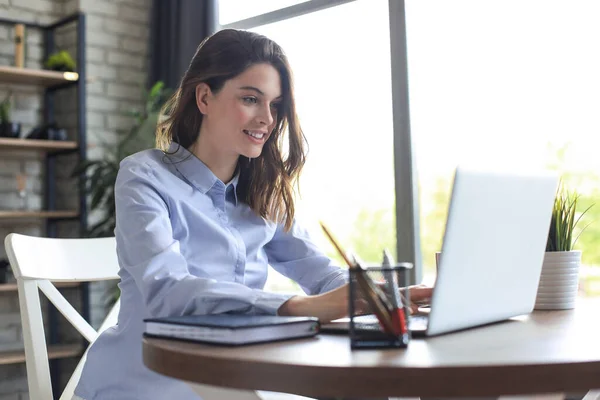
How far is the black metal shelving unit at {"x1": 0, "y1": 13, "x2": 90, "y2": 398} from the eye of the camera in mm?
3980

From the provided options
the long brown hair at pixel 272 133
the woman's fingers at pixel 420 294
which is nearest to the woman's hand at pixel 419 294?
the woman's fingers at pixel 420 294

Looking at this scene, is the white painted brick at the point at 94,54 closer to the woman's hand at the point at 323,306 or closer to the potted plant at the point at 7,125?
the potted plant at the point at 7,125

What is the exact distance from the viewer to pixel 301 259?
190 cm

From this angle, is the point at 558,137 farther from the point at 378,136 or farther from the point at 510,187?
the point at 510,187

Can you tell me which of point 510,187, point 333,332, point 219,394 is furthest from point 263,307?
point 510,187

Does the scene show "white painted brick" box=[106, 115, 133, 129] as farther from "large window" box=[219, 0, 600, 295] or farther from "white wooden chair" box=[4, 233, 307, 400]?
"white wooden chair" box=[4, 233, 307, 400]

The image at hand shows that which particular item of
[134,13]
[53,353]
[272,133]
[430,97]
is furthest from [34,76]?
[272,133]

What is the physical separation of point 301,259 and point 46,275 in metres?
0.60

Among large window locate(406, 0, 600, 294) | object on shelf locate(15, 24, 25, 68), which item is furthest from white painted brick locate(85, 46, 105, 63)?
large window locate(406, 0, 600, 294)

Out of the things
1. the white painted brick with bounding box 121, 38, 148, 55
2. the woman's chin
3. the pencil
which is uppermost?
the white painted brick with bounding box 121, 38, 148, 55

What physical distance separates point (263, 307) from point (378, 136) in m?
2.88

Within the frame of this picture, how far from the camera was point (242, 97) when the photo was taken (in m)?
1.79

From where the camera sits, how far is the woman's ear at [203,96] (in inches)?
72.7

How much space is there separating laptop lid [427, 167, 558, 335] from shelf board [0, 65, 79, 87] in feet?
10.5
